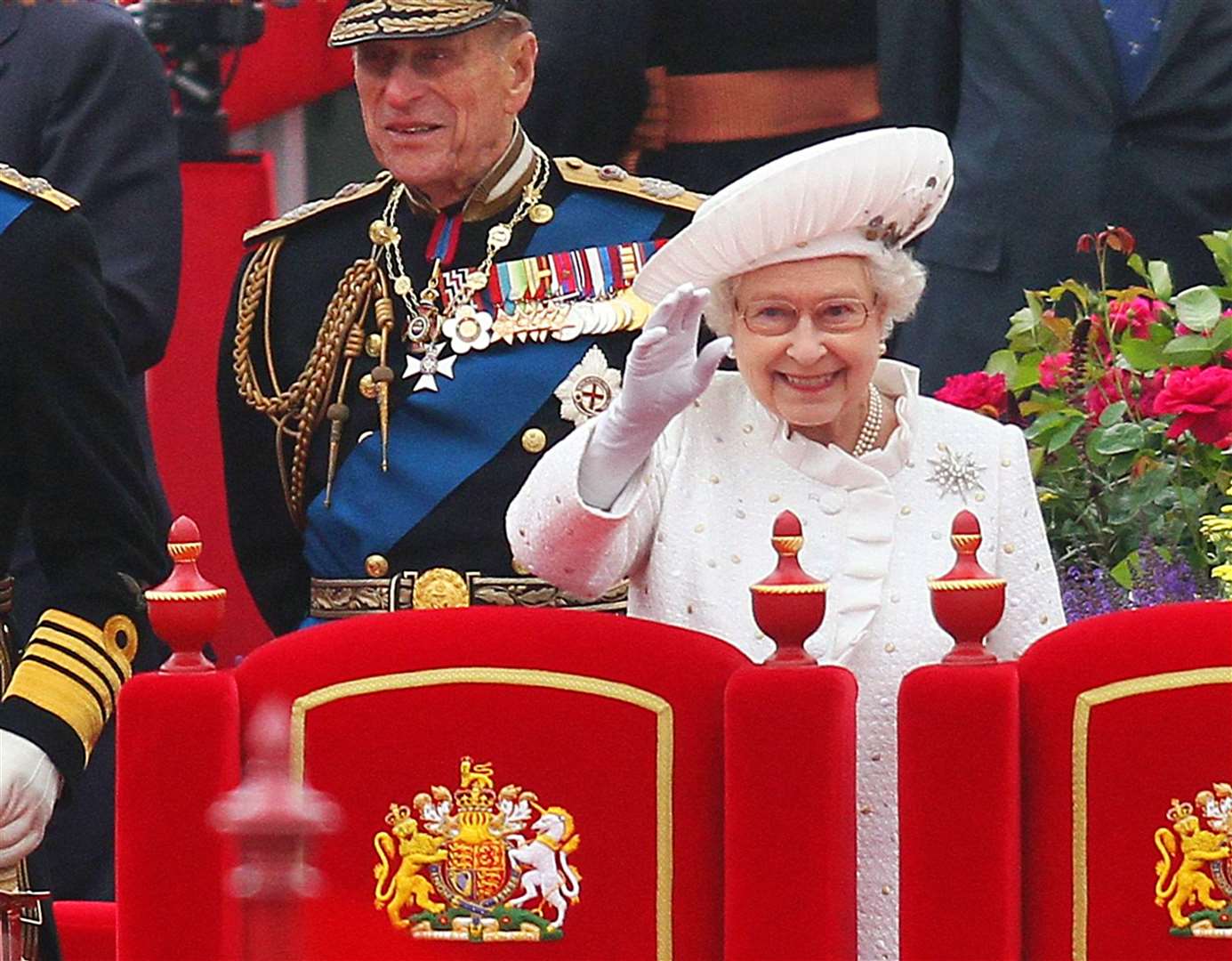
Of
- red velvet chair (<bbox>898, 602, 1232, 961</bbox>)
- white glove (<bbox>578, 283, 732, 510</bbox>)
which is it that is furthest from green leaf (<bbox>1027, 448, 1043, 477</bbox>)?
red velvet chair (<bbox>898, 602, 1232, 961</bbox>)

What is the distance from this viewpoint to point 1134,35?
379cm

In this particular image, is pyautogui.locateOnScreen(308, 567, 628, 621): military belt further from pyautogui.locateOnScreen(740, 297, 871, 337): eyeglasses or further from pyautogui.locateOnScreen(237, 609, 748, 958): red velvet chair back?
pyautogui.locateOnScreen(237, 609, 748, 958): red velvet chair back

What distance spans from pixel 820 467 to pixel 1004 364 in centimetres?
89

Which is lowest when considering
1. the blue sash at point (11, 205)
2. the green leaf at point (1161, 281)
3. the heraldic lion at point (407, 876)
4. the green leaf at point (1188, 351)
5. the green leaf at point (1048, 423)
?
the heraldic lion at point (407, 876)

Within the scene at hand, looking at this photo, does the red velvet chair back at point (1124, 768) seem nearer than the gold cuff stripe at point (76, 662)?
Yes

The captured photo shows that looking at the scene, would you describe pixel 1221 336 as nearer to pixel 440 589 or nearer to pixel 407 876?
pixel 440 589

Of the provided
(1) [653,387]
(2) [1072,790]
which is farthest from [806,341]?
(2) [1072,790]

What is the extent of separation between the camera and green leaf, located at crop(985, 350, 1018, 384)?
132 inches

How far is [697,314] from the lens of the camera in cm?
232

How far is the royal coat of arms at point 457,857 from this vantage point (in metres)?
2.16

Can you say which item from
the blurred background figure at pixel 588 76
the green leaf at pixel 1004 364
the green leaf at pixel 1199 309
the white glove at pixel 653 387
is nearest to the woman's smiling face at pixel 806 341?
the white glove at pixel 653 387

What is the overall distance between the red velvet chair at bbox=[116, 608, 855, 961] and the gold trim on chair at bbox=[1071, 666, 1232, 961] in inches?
6.4

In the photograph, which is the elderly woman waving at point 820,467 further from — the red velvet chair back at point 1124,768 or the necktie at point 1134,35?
the necktie at point 1134,35

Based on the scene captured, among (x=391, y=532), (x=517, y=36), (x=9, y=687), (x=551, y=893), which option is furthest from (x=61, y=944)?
(x=517, y=36)
